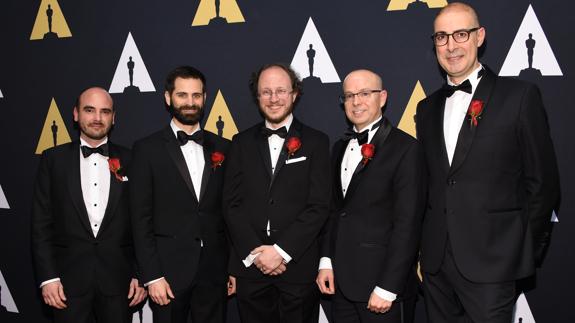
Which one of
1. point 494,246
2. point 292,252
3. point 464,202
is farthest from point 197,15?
point 494,246

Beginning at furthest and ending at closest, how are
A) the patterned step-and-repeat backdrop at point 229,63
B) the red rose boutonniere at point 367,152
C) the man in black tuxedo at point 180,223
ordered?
1. the patterned step-and-repeat backdrop at point 229,63
2. the man in black tuxedo at point 180,223
3. the red rose boutonniere at point 367,152

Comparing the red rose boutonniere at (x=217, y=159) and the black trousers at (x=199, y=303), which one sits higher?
the red rose boutonniere at (x=217, y=159)

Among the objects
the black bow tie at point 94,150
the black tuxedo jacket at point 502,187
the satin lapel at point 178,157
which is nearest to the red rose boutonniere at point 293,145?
the satin lapel at point 178,157

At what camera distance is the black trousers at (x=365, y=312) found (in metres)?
2.32

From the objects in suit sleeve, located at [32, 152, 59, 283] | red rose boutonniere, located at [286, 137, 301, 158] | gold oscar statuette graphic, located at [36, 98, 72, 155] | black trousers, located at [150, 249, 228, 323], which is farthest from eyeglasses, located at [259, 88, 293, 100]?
gold oscar statuette graphic, located at [36, 98, 72, 155]

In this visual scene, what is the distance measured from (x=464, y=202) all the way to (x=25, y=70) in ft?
11.6

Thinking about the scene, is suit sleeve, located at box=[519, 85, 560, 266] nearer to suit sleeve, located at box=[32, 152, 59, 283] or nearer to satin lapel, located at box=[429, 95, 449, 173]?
satin lapel, located at box=[429, 95, 449, 173]

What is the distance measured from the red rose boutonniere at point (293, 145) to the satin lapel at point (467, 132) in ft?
2.64

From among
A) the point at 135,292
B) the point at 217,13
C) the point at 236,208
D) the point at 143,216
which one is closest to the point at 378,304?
the point at 236,208

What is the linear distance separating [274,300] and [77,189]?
1315 mm

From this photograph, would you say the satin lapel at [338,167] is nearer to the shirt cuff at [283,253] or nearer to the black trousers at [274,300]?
the shirt cuff at [283,253]

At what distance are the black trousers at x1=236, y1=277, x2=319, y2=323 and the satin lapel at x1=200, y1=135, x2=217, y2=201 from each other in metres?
0.55

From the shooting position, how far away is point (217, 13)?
3414 mm

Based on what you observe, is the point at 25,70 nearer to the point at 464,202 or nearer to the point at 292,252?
the point at 292,252
